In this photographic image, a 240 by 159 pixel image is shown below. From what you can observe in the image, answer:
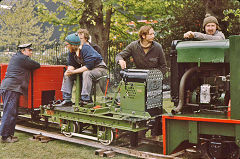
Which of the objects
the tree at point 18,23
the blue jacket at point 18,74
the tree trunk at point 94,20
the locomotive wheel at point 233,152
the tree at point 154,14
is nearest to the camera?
the locomotive wheel at point 233,152

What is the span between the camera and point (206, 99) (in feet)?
17.1

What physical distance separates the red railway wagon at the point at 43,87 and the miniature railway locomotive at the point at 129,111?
1.23 m

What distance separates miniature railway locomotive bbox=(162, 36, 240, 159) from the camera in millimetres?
4637

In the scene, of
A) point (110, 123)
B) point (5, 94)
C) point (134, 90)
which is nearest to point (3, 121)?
point (5, 94)

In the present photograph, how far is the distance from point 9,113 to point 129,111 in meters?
2.62

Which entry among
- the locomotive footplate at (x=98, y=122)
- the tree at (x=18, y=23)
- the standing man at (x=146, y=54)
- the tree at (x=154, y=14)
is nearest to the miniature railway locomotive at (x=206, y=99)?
the locomotive footplate at (x=98, y=122)

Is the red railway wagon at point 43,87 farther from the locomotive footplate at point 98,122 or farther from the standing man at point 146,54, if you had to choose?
the standing man at point 146,54

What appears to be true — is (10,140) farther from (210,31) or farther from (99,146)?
(210,31)

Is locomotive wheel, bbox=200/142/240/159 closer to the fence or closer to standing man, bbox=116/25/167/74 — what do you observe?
standing man, bbox=116/25/167/74

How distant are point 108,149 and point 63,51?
14.7m

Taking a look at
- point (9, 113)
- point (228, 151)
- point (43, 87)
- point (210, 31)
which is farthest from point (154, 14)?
point (228, 151)

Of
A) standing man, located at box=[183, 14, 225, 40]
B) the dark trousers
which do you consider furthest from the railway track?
standing man, located at box=[183, 14, 225, 40]

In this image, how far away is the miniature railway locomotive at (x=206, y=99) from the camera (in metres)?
4.64

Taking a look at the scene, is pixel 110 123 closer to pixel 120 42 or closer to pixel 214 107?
pixel 214 107
